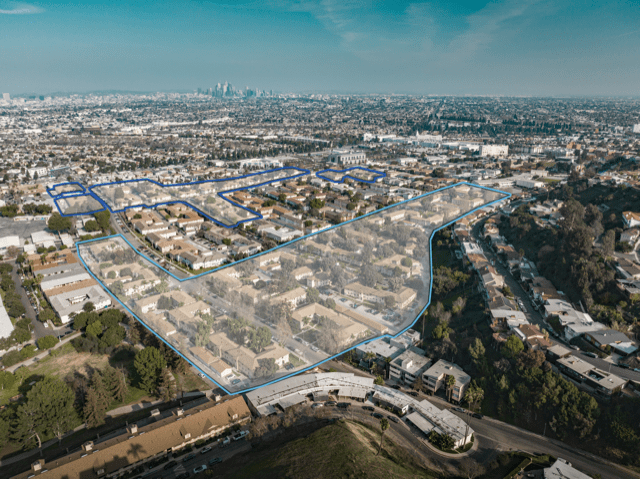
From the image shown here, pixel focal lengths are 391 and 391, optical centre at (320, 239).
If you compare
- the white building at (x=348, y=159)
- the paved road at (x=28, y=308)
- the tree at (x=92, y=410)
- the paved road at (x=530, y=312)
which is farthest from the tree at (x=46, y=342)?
the white building at (x=348, y=159)

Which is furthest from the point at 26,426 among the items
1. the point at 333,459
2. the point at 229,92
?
the point at 229,92

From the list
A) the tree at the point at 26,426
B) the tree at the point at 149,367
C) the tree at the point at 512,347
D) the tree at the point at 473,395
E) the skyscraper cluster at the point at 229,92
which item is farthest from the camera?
the skyscraper cluster at the point at 229,92

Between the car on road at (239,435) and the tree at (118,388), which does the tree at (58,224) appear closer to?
the tree at (118,388)

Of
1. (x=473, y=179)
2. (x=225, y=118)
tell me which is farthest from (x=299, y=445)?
(x=225, y=118)

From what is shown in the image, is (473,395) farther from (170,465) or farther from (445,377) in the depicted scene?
(170,465)

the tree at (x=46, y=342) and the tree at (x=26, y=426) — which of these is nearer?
the tree at (x=26, y=426)

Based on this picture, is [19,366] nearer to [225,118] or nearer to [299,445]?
[299,445]

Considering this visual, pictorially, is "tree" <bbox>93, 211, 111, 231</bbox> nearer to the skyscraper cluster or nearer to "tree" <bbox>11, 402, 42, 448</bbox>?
"tree" <bbox>11, 402, 42, 448</bbox>
